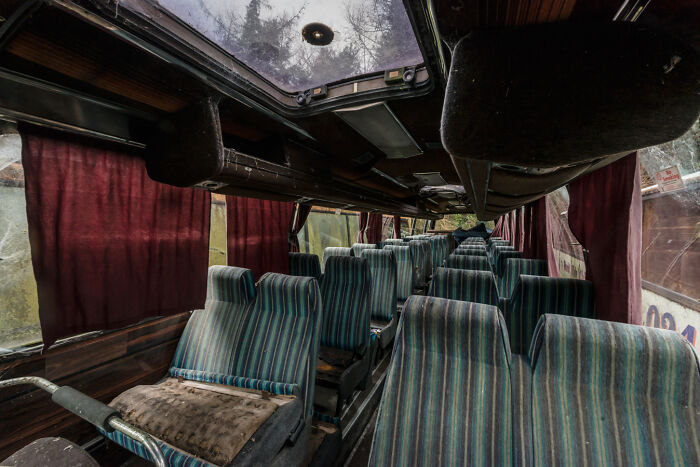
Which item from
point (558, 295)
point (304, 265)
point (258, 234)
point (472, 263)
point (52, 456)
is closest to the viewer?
point (52, 456)

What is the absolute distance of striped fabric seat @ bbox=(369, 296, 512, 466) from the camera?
1.21 metres

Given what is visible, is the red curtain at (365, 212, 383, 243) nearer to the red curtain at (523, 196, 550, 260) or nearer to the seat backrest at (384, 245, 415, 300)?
the seat backrest at (384, 245, 415, 300)

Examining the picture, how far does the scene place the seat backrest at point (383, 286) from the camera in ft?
13.9

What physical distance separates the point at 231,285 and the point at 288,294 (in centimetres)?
59

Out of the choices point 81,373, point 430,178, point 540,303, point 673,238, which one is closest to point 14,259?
point 81,373

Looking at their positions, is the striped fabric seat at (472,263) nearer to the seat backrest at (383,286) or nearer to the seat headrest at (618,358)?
the seat backrest at (383,286)

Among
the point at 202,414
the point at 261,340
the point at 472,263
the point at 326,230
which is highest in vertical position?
the point at 326,230

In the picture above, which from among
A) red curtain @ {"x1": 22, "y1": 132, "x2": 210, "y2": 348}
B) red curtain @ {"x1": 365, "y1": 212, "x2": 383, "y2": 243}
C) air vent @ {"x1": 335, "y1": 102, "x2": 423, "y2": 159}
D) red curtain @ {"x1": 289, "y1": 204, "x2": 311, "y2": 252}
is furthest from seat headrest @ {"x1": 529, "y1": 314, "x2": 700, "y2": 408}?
red curtain @ {"x1": 365, "y1": 212, "x2": 383, "y2": 243}

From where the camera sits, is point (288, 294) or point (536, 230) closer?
point (288, 294)

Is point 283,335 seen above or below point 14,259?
below

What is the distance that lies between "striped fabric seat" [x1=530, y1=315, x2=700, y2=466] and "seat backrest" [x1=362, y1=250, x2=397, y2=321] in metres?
3.00

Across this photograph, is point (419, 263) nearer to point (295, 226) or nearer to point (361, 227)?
point (361, 227)

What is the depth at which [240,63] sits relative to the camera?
4.87 ft

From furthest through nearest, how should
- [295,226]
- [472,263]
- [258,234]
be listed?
[295,226] < [258,234] < [472,263]
